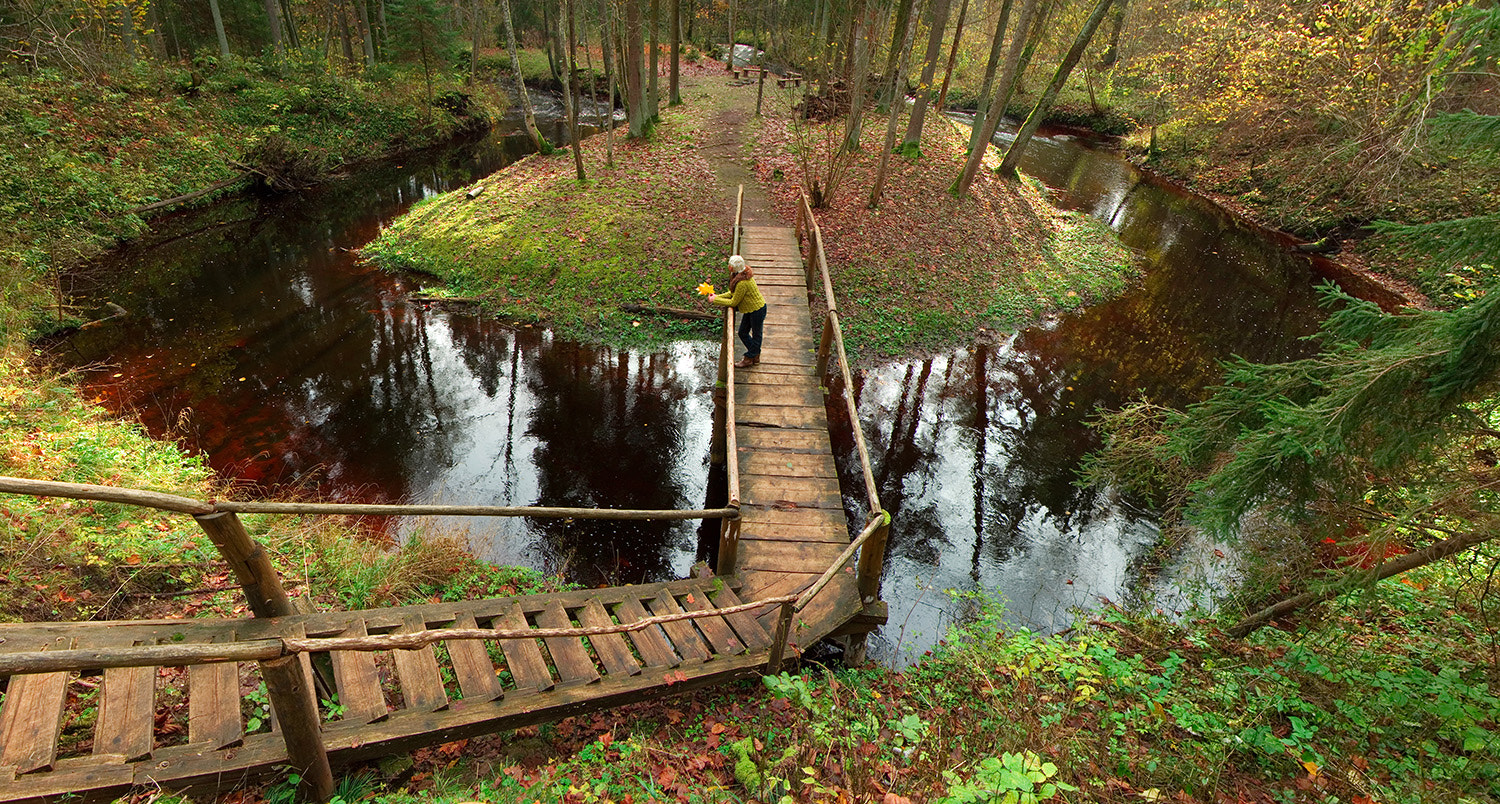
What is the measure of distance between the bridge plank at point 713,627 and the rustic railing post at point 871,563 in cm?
121

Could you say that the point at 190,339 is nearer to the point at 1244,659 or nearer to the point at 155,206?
the point at 155,206

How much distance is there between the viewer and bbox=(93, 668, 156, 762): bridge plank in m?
3.81

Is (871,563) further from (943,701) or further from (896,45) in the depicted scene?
(896,45)

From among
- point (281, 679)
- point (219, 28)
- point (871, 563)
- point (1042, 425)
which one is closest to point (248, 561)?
point (281, 679)

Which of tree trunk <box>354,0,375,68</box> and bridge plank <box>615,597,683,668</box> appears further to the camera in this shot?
tree trunk <box>354,0,375,68</box>

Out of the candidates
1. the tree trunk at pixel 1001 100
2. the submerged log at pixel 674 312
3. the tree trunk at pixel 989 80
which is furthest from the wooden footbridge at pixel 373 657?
the tree trunk at pixel 989 80

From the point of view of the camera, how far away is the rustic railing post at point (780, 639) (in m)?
5.04

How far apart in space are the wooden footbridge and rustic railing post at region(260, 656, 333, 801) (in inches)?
0.4

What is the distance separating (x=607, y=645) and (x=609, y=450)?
503 centimetres

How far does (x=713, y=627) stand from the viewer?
5797mm

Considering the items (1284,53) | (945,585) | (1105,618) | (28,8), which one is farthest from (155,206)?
(1284,53)

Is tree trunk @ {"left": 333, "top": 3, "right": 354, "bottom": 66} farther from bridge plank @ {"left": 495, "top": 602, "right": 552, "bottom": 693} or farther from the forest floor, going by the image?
bridge plank @ {"left": 495, "top": 602, "right": 552, "bottom": 693}

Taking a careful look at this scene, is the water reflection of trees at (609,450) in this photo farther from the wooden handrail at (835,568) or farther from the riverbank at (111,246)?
the wooden handrail at (835,568)

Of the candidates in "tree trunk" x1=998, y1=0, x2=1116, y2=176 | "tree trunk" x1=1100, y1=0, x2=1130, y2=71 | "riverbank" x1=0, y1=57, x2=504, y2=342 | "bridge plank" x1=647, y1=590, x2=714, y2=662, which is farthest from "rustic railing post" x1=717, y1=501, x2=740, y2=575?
"tree trunk" x1=1100, y1=0, x2=1130, y2=71
